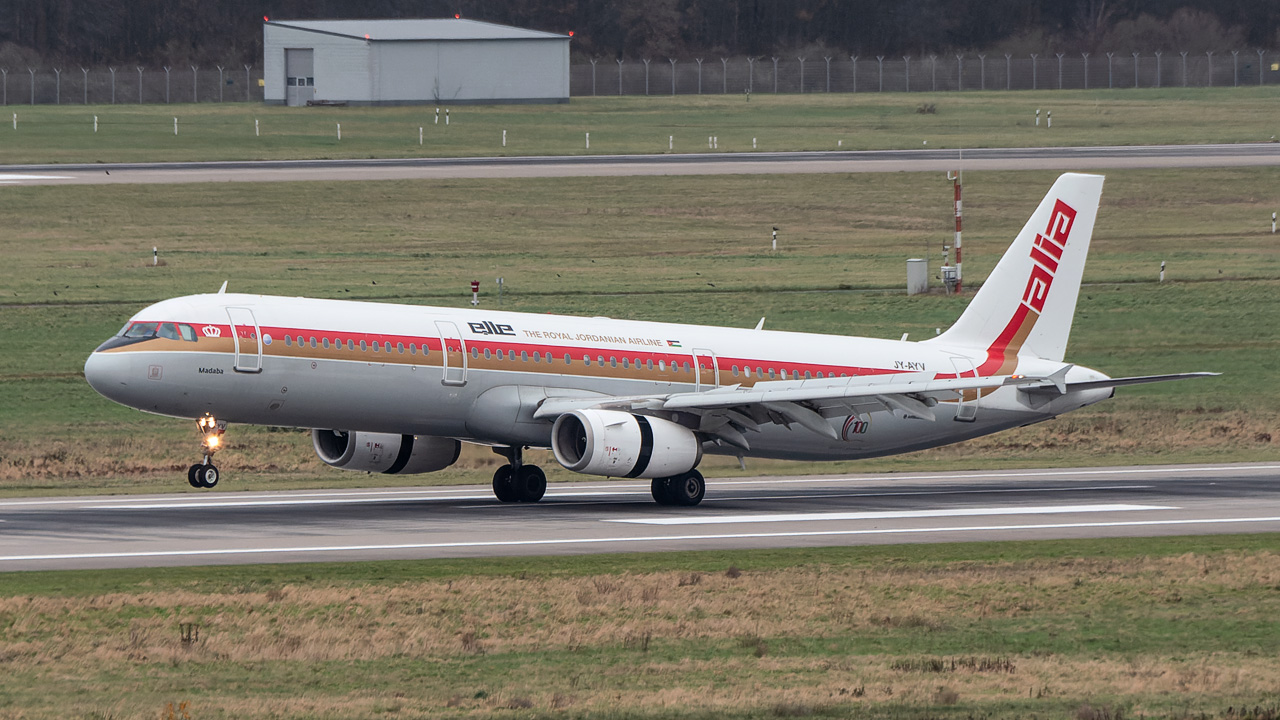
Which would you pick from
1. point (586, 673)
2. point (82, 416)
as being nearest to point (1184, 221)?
point (82, 416)

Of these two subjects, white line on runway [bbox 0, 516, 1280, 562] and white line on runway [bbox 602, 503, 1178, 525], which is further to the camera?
white line on runway [bbox 602, 503, 1178, 525]

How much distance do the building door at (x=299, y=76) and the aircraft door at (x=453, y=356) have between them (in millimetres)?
97660

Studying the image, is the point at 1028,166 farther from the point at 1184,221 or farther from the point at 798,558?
the point at 798,558

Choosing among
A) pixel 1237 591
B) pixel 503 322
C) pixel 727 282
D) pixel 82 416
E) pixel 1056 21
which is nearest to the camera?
pixel 1237 591

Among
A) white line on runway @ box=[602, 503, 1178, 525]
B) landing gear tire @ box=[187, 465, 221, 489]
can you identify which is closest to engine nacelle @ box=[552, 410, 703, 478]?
white line on runway @ box=[602, 503, 1178, 525]

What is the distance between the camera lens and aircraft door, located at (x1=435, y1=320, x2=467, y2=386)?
1508 inches

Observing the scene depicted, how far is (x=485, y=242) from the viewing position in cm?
7994

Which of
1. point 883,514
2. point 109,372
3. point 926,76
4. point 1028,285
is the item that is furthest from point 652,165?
point 926,76

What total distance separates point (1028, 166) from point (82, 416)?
56.8 meters

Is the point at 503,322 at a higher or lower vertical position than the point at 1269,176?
lower

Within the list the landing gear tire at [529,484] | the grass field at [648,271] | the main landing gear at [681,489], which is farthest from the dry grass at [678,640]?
the grass field at [648,271]

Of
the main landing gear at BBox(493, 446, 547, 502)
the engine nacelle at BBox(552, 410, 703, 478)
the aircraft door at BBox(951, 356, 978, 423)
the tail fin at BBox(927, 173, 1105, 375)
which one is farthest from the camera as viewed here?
the tail fin at BBox(927, 173, 1105, 375)

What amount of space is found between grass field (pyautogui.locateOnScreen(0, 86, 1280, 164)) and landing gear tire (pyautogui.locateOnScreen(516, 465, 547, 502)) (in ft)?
208

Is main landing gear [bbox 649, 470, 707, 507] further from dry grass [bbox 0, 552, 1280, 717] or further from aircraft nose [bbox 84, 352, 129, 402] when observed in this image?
aircraft nose [bbox 84, 352, 129, 402]
